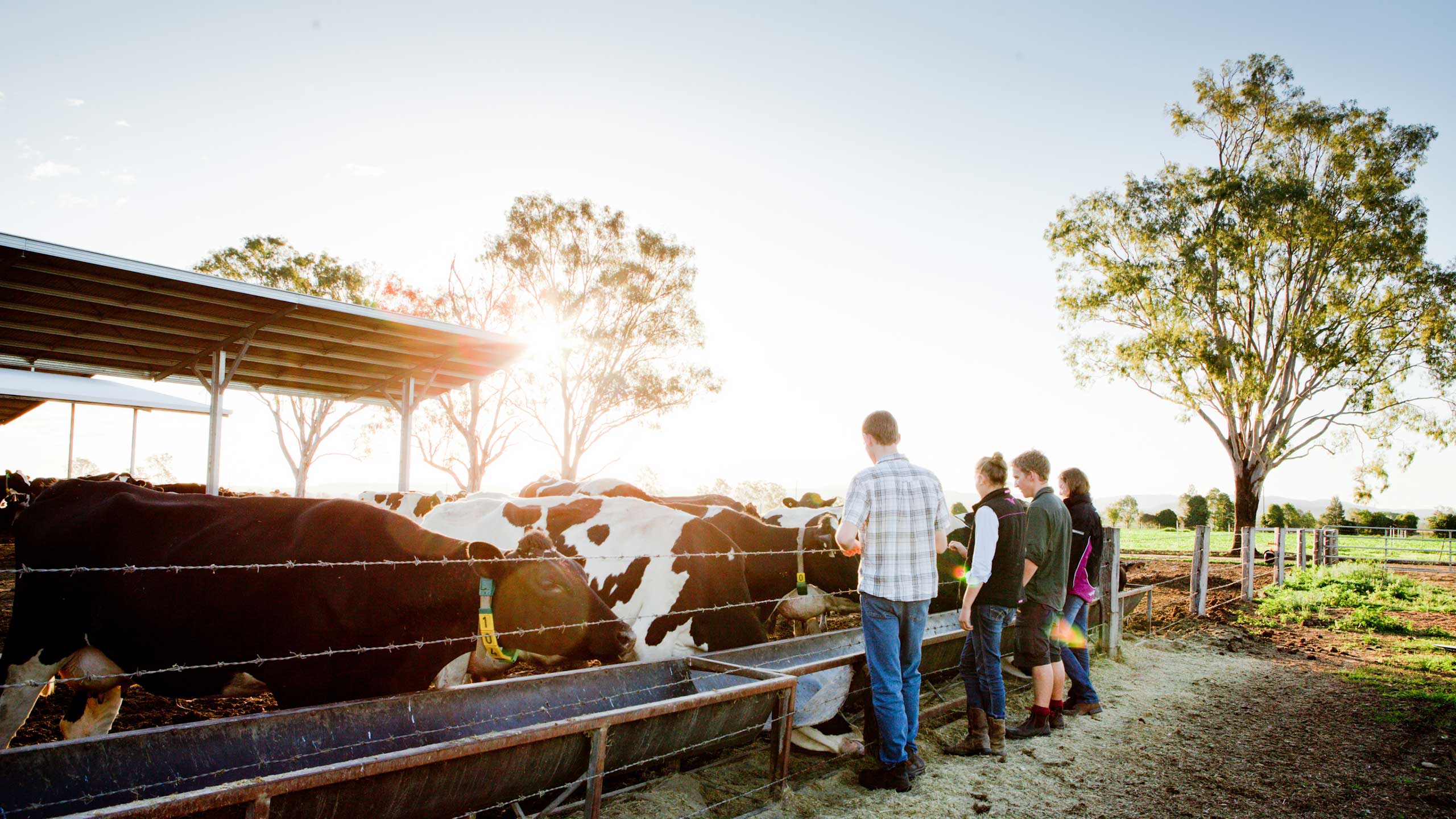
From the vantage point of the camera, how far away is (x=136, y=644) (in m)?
4.13

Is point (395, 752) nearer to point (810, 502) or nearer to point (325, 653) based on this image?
point (325, 653)

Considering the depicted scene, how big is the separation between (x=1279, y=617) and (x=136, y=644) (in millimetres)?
14094

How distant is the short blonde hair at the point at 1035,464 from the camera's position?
17.9ft

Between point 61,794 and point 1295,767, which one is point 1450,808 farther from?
point 61,794

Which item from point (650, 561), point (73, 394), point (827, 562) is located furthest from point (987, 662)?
point (73, 394)

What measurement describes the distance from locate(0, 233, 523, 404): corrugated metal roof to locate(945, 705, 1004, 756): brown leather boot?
8.03m

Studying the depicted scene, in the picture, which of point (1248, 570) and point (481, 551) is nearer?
point (481, 551)

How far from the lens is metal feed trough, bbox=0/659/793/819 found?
2.52 meters

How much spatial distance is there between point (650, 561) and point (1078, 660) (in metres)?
3.63

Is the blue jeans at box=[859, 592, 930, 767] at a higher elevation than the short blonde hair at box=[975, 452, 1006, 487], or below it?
below

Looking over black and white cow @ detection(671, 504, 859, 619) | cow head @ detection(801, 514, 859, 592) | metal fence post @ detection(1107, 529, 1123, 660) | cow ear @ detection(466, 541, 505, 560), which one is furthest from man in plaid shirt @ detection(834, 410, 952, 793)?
metal fence post @ detection(1107, 529, 1123, 660)

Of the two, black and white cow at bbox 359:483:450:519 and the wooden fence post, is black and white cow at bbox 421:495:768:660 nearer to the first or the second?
black and white cow at bbox 359:483:450:519

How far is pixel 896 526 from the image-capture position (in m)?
4.34

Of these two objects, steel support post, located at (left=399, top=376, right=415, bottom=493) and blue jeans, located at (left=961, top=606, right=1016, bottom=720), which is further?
steel support post, located at (left=399, top=376, right=415, bottom=493)
